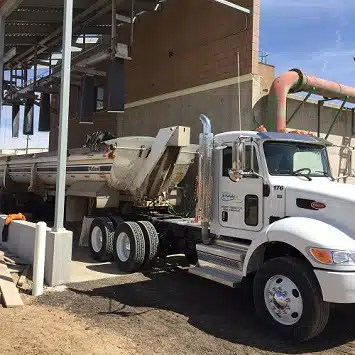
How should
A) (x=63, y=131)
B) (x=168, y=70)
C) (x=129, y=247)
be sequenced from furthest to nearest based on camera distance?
(x=168, y=70) < (x=129, y=247) < (x=63, y=131)

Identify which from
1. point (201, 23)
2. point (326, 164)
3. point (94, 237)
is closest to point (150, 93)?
point (201, 23)

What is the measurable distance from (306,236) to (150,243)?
13.2 feet

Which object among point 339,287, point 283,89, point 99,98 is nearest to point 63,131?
point 339,287

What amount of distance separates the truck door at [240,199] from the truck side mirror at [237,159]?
0.25m

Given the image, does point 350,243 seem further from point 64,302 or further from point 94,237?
Result: point 94,237

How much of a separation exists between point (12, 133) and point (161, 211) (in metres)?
14.5

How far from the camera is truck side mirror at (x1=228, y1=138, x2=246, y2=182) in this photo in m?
6.23

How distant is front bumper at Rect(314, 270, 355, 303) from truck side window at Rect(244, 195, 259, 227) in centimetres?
169

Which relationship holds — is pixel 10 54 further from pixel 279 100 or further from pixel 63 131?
pixel 63 131

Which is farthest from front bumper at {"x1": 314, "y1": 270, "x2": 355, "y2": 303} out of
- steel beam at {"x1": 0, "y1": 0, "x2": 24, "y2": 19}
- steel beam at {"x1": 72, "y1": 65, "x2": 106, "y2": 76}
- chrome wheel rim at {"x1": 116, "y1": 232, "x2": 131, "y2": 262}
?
steel beam at {"x1": 72, "y1": 65, "x2": 106, "y2": 76}

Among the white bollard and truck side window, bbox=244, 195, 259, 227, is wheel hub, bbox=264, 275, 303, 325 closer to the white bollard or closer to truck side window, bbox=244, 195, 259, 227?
truck side window, bbox=244, 195, 259, 227

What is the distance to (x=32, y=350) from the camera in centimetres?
469

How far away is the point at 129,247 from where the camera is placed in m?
8.91

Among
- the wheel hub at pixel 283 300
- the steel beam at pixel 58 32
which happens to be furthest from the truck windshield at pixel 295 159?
the steel beam at pixel 58 32
